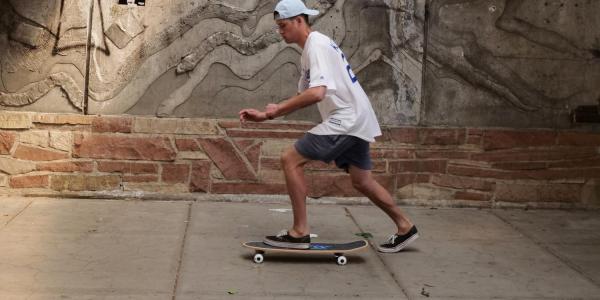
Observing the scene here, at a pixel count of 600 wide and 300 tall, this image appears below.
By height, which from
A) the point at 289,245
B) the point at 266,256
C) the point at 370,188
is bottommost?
the point at 266,256

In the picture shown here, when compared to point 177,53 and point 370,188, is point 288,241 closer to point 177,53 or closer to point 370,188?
point 370,188

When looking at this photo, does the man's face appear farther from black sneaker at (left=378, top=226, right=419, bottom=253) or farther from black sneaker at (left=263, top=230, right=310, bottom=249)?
black sneaker at (left=378, top=226, right=419, bottom=253)

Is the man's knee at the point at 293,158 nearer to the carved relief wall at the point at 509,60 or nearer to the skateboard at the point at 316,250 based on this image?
the skateboard at the point at 316,250

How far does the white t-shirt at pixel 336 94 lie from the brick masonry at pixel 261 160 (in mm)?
1669

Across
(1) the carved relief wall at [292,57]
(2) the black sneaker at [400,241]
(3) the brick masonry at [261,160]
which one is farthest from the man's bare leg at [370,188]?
(1) the carved relief wall at [292,57]

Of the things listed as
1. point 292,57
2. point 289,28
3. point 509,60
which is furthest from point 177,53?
point 509,60

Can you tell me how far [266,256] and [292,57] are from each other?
84.8 inches

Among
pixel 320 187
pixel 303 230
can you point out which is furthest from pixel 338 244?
pixel 320 187

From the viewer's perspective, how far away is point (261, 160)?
7.18 metres

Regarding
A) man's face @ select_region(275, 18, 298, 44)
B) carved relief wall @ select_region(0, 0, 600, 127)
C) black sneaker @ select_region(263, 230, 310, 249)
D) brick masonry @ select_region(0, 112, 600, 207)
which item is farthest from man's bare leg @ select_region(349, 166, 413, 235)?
carved relief wall @ select_region(0, 0, 600, 127)

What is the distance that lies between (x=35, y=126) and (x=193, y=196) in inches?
57.2

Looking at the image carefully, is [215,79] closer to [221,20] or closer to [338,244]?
[221,20]

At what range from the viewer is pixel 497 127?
737cm

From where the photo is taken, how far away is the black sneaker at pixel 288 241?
18.1 ft
